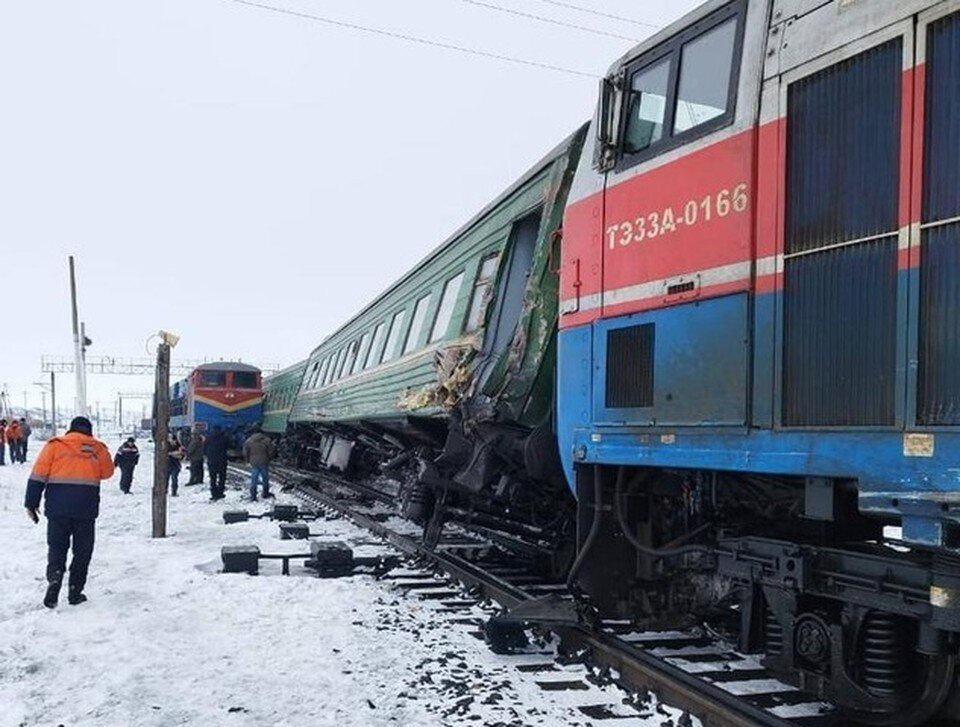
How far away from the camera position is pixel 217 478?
17500 mm

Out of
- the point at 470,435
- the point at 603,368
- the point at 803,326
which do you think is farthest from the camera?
the point at 470,435

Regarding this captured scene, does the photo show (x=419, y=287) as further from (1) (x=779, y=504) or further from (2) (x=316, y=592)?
(1) (x=779, y=504)

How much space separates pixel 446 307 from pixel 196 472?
1326 cm

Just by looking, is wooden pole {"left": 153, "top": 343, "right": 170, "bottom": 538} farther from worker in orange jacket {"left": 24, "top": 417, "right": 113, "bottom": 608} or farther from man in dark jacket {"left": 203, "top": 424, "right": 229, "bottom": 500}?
man in dark jacket {"left": 203, "top": 424, "right": 229, "bottom": 500}

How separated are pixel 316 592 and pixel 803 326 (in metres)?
5.07

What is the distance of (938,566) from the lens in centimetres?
344

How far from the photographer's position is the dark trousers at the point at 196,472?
68.2 feet

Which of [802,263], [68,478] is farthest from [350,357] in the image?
[802,263]

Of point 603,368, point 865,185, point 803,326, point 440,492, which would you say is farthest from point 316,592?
point 865,185

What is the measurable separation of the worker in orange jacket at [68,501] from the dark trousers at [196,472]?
13401mm

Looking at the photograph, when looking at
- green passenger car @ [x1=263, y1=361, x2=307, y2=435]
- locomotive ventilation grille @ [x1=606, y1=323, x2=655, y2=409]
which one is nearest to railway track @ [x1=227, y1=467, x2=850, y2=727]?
locomotive ventilation grille @ [x1=606, y1=323, x2=655, y2=409]

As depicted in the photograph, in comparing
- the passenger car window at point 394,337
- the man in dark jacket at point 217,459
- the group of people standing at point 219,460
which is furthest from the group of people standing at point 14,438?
the passenger car window at point 394,337

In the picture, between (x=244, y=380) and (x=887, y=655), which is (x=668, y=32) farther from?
(x=244, y=380)

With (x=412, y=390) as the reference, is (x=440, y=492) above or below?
below
